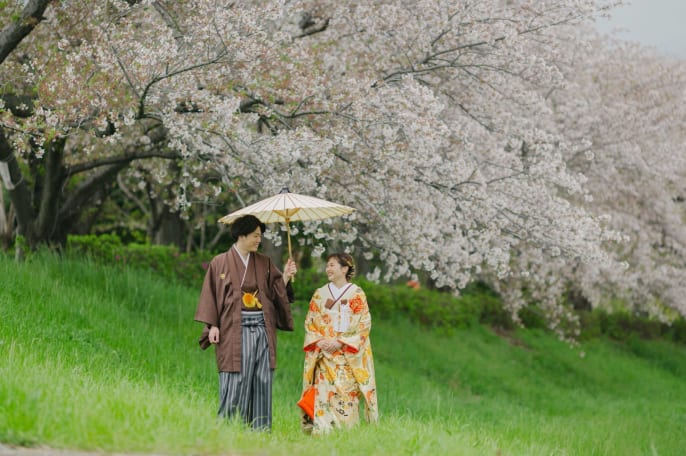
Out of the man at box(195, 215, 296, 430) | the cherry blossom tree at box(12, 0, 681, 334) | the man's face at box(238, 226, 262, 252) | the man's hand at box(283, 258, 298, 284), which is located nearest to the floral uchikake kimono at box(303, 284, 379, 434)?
the man's hand at box(283, 258, 298, 284)

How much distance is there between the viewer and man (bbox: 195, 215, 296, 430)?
253 inches

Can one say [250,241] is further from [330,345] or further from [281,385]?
[281,385]

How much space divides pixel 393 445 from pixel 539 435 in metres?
4.71

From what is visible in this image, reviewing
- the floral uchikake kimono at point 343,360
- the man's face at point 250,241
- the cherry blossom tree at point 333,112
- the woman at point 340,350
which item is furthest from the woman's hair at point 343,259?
the cherry blossom tree at point 333,112

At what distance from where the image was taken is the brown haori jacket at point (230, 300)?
21.0 ft

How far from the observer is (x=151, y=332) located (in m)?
10.1

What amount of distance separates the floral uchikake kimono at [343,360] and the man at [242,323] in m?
0.50

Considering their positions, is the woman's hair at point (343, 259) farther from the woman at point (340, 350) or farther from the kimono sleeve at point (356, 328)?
the kimono sleeve at point (356, 328)

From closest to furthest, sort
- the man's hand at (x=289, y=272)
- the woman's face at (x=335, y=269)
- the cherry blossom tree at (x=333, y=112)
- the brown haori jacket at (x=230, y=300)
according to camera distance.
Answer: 1. the brown haori jacket at (x=230, y=300)
2. the man's hand at (x=289, y=272)
3. the woman's face at (x=335, y=269)
4. the cherry blossom tree at (x=333, y=112)

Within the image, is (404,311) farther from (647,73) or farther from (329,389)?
(329,389)

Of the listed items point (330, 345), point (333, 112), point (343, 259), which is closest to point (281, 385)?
point (333, 112)

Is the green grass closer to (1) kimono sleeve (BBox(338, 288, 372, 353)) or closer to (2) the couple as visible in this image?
(2) the couple

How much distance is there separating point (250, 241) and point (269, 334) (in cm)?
81

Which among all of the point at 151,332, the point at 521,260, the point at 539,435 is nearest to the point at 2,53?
the point at 151,332
